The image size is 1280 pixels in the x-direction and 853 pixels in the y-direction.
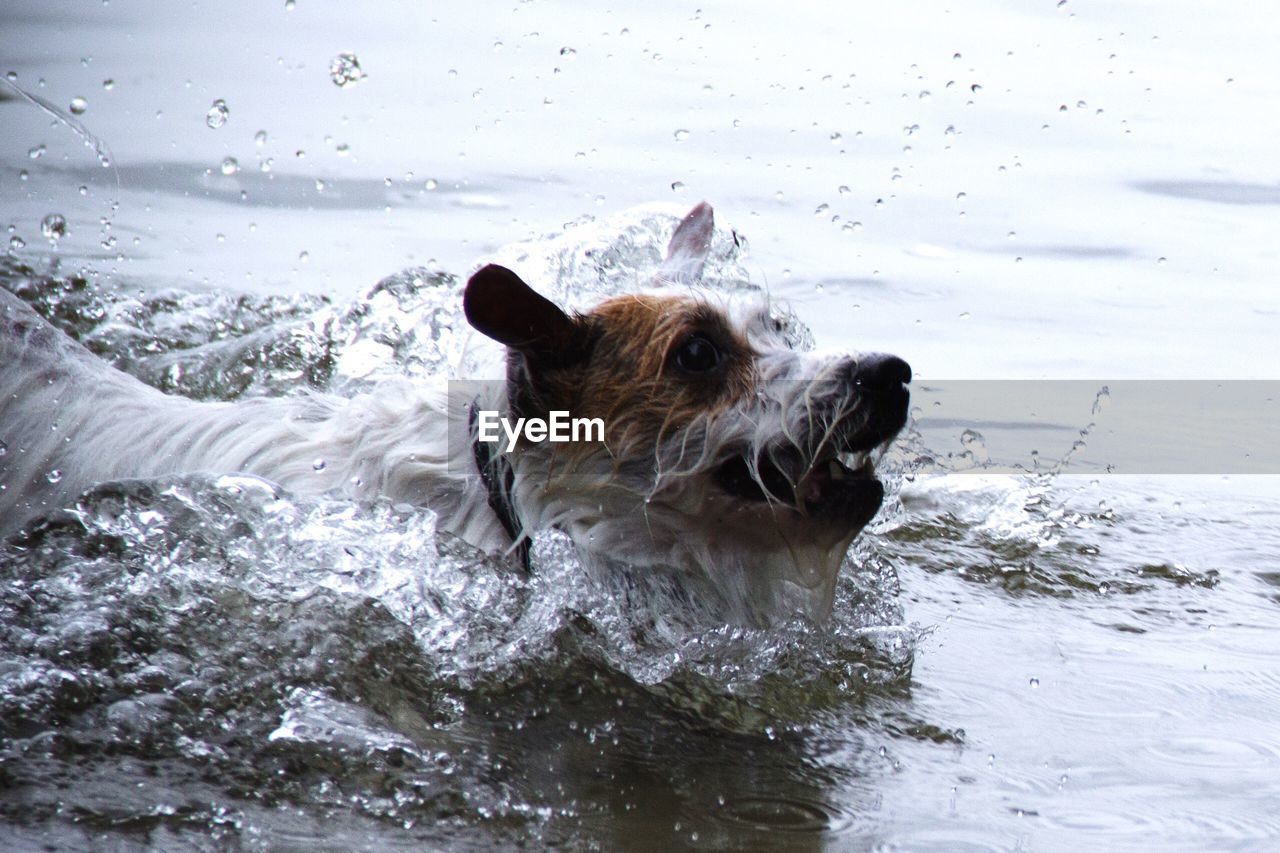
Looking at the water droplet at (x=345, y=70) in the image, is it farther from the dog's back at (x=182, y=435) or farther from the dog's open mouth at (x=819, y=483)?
the dog's open mouth at (x=819, y=483)

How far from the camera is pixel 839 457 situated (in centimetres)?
323

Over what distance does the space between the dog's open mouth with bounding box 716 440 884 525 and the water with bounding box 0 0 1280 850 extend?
41cm

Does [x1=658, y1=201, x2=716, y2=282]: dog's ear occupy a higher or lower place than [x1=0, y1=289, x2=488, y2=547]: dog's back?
higher

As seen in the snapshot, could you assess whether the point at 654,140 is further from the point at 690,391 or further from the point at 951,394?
the point at 690,391

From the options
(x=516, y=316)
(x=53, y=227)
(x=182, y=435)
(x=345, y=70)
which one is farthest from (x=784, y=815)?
(x=345, y=70)

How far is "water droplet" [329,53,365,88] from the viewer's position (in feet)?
25.6

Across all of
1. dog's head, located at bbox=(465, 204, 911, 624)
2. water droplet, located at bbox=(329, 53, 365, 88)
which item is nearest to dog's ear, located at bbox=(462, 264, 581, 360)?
dog's head, located at bbox=(465, 204, 911, 624)

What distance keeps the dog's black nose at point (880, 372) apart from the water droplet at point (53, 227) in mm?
4378

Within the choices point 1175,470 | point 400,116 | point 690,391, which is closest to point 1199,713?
point 690,391

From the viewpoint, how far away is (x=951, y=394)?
5.65 metres

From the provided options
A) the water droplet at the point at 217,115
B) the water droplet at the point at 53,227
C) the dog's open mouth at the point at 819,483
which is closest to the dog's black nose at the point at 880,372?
the dog's open mouth at the point at 819,483
